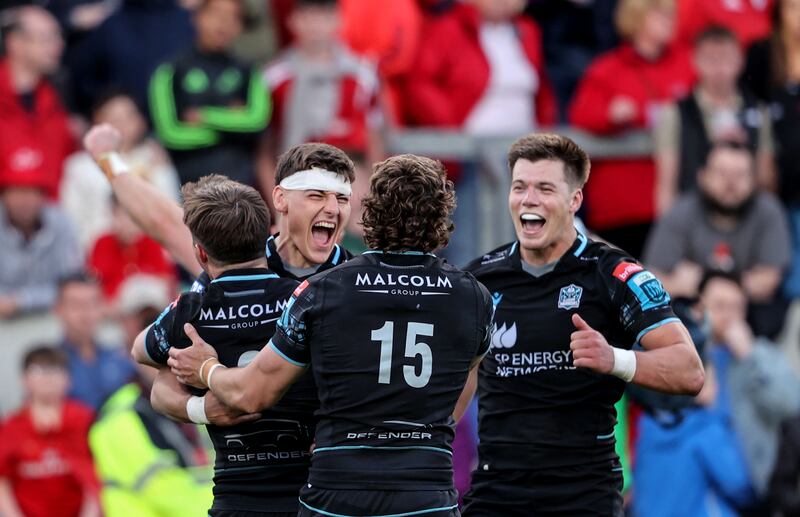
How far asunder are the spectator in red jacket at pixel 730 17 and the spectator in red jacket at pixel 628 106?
44 cm

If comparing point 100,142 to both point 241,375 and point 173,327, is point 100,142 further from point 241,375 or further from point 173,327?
point 241,375

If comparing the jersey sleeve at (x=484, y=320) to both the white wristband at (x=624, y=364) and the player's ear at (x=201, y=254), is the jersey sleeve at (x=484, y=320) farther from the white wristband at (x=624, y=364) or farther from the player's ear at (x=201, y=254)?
the player's ear at (x=201, y=254)

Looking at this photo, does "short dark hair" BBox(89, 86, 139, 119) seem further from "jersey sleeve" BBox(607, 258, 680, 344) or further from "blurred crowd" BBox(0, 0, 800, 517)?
"jersey sleeve" BBox(607, 258, 680, 344)

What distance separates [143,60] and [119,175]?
570 cm

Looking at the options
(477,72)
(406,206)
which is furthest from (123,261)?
(406,206)

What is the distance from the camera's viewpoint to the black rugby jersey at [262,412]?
621 cm

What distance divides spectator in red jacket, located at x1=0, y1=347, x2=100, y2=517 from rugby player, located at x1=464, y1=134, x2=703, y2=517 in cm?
496

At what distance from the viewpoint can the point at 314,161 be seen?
644 cm

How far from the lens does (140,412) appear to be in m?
10.6

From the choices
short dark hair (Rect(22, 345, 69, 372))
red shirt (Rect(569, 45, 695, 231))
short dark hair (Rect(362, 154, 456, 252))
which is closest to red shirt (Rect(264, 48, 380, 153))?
red shirt (Rect(569, 45, 695, 231))

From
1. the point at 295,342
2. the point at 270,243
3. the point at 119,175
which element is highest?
the point at 119,175

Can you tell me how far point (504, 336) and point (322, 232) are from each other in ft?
3.26

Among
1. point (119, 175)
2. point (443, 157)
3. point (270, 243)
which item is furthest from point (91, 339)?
point (270, 243)

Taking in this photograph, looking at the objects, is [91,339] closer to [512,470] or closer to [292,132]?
[292,132]
